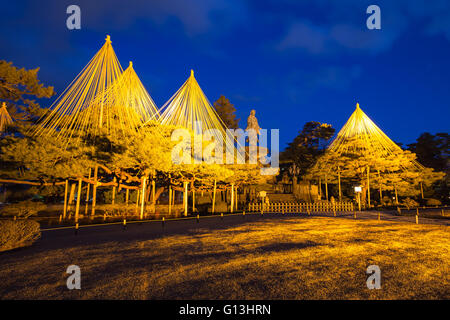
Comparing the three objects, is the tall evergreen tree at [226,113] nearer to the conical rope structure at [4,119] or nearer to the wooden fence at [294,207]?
the wooden fence at [294,207]

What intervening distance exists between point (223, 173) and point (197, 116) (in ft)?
17.5

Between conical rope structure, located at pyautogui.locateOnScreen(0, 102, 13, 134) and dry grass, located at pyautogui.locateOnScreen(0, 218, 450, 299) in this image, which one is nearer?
dry grass, located at pyautogui.locateOnScreen(0, 218, 450, 299)

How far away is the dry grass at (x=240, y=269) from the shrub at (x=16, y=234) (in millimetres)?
1377

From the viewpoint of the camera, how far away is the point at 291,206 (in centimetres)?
2470

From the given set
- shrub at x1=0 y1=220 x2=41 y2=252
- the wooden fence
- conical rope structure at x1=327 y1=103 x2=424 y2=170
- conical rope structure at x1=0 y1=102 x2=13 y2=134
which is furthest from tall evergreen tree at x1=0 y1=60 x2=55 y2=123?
conical rope structure at x1=327 y1=103 x2=424 y2=170

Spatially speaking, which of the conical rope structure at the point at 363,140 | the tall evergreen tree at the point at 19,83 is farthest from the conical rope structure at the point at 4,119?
the conical rope structure at the point at 363,140

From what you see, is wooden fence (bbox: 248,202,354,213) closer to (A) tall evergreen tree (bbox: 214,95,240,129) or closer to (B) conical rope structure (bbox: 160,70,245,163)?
(B) conical rope structure (bbox: 160,70,245,163)

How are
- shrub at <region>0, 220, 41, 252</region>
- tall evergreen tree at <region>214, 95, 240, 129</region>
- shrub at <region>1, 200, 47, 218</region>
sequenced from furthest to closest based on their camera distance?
1. tall evergreen tree at <region>214, 95, 240, 129</region>
2. shrub at <region>1, 200, 47, 218</region>
3. shrub at <region>0, 220, 41, 252</region>

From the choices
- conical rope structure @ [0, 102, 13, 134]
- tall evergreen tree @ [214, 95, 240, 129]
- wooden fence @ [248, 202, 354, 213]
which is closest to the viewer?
conical rope structure @ [0, 102, 13, 134]

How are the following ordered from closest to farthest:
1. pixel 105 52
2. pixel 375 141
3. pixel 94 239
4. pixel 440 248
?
pixel 440 248 → pixel 94 239 → pixel 105 52 → pixel 375 141

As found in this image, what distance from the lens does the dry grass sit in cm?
450

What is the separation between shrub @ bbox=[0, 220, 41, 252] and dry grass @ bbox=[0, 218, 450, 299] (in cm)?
138

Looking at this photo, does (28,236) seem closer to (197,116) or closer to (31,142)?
(31,142)
